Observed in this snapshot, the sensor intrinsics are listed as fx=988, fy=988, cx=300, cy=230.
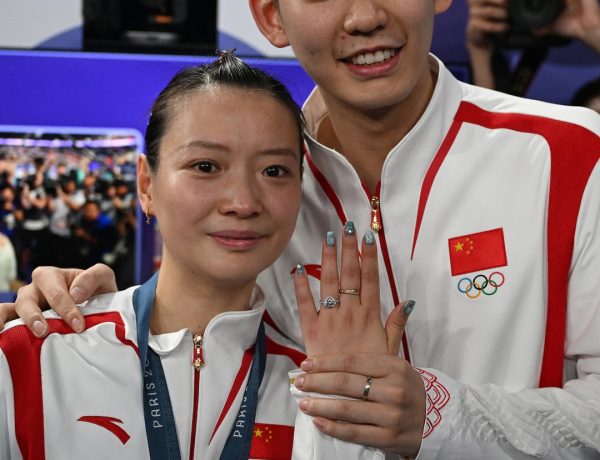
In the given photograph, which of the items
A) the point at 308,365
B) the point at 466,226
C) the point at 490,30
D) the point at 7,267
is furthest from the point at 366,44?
the point at 7,267

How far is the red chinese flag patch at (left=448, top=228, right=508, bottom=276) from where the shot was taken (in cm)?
183

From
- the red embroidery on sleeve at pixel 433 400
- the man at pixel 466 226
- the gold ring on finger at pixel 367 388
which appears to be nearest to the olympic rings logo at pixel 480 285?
the man at pixel 466 226

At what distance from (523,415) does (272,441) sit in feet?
1.43

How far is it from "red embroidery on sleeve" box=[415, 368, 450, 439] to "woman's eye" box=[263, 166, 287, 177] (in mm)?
428

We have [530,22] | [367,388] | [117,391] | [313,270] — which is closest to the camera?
[367,388]

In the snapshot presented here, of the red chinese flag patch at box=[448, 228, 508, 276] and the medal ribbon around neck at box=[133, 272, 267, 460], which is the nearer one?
the medal ribbon around neck at box=[133, 272, 267, 460]

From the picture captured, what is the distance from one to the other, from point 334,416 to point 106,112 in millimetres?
2144

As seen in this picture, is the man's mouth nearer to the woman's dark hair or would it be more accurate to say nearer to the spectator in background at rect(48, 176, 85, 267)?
the woman's dark hair

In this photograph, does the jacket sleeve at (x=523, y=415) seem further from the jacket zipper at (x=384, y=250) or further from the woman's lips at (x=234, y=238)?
the woman's lips at (x=234, y=238)

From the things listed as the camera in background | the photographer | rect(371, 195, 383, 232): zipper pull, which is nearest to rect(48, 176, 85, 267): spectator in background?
the photographer

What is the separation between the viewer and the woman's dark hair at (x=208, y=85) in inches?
71.7

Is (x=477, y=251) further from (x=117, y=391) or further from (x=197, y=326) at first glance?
(x=117, y=391)

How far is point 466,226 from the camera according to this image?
185 cm

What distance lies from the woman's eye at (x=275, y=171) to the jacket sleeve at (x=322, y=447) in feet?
1.20
